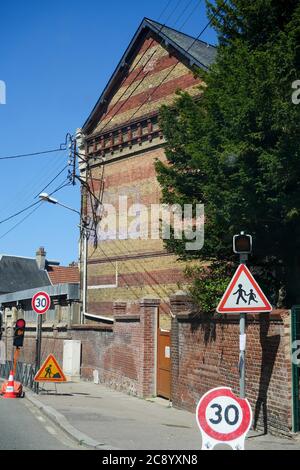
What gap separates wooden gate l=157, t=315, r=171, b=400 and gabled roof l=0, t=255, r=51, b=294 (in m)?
40.0

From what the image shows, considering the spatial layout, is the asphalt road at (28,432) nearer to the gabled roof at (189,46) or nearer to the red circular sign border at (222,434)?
the red circular sign border at (222,434)

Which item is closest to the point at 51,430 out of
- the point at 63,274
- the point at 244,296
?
the point at 244,296

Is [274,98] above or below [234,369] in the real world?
above

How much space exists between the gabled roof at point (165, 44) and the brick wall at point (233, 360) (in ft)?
37.0

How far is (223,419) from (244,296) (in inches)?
105

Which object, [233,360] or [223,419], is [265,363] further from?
[223,419]

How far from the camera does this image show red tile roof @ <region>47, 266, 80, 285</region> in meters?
54.3

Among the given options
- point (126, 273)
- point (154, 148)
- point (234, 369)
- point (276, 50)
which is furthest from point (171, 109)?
point (126, 273)

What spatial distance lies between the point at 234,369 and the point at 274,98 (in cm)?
531

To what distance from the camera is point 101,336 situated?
21.4 meters

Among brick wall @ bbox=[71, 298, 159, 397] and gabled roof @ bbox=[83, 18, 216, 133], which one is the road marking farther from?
gabled roof @ bbox=[83, 18, 216, 133]

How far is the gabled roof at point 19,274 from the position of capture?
55.4 metres

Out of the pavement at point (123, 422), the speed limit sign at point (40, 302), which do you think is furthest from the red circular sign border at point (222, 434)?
the speed limit sign at point (40, 302)
